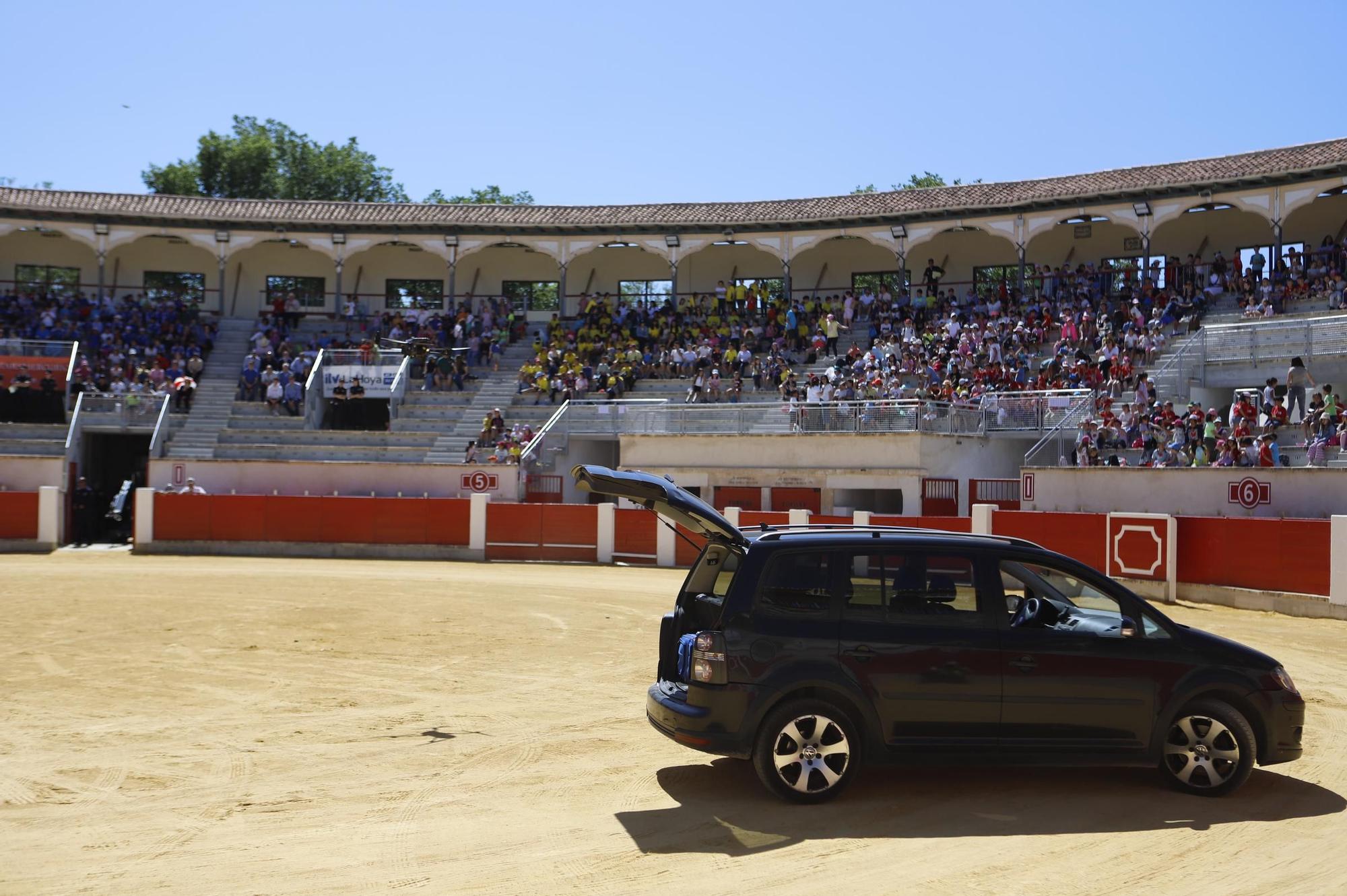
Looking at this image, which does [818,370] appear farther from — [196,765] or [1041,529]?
[196,765]

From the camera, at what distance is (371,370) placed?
126ft

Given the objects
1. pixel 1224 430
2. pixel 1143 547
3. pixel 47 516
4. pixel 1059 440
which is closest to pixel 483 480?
pixel 47 516

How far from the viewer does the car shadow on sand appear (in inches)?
277

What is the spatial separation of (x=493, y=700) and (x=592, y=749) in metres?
2.44

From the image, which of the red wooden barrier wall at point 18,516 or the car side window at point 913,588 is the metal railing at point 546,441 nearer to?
the red wooden barrier wall at point 18,516

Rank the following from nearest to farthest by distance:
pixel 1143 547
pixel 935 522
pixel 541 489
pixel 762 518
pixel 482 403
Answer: pixel 1143 547 < pixel 935 522 < pixel 762 518 < pixel 541 489 < pixel 482 403

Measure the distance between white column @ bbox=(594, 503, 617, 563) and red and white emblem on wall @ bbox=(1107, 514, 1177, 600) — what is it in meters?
11.3

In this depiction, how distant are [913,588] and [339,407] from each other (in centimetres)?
3198

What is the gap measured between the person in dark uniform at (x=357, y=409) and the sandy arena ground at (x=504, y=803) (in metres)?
24.2

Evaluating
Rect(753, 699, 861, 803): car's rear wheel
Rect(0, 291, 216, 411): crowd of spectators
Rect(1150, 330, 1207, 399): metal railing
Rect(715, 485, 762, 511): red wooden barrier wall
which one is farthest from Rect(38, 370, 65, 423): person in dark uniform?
Rect(753, 699, 861, 803): car's rear wheel

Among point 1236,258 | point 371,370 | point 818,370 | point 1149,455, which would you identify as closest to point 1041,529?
point 1149,455

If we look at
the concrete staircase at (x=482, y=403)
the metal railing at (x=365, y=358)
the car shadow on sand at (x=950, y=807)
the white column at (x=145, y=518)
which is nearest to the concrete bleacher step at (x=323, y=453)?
the concrete staircase at (x=482, y=403)

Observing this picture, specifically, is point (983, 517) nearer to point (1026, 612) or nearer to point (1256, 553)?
point (1256, 553)

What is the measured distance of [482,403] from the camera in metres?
37.8
